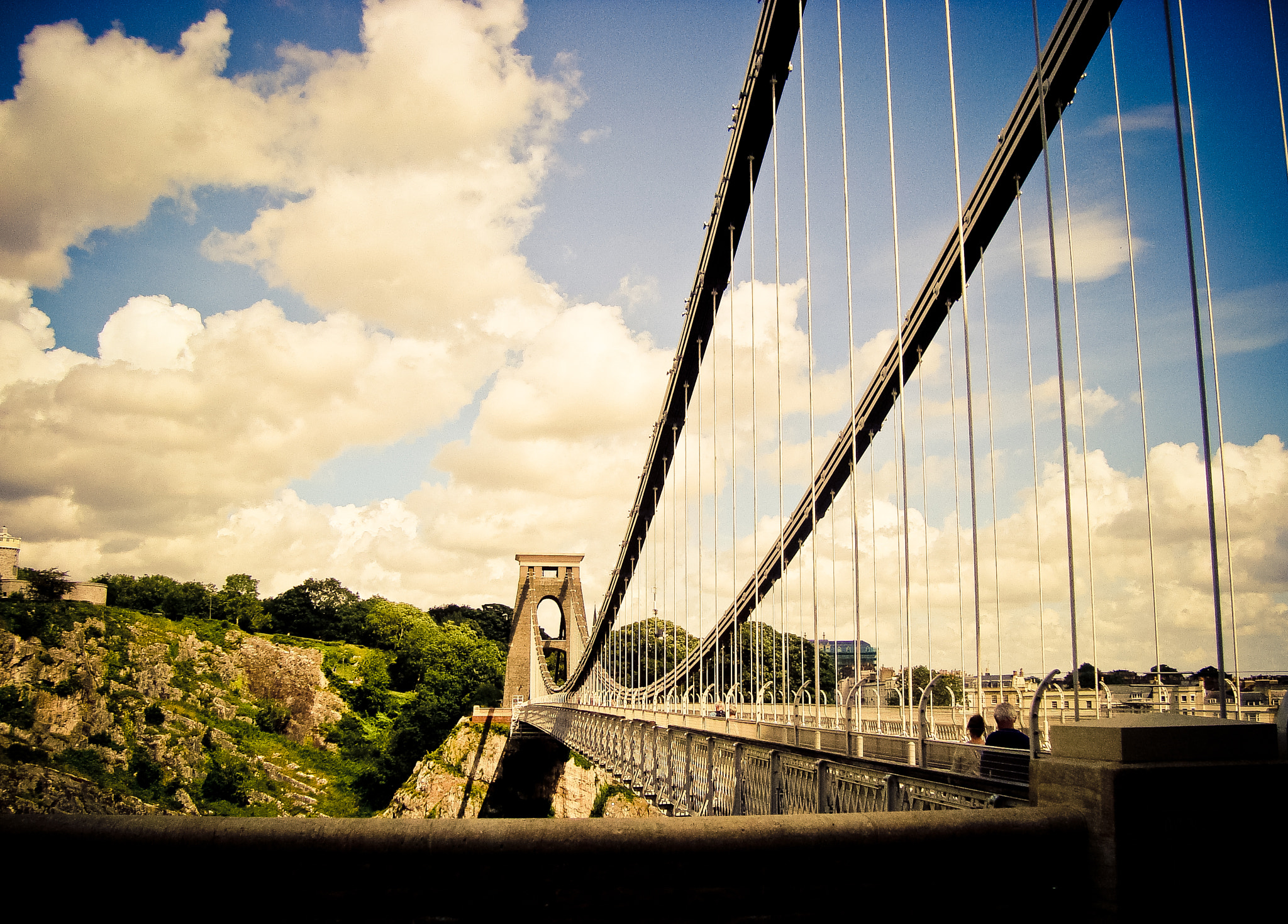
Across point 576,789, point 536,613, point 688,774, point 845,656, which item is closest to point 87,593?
point 536,613

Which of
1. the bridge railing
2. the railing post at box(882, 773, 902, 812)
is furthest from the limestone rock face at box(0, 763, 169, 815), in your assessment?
the railing post at box(882, 773, 902, 812)

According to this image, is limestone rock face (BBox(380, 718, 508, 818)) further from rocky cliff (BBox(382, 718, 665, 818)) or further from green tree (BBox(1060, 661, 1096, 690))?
green tree (BBox(1060, 661, 1096, 690))

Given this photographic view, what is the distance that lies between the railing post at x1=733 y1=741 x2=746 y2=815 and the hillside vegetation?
31951 mm

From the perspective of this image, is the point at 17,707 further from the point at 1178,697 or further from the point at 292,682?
the point at 1178,697

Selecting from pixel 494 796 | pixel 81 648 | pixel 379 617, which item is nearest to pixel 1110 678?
pixel 494 796

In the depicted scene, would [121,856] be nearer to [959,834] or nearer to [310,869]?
[310,869]

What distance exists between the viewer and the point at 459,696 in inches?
2343

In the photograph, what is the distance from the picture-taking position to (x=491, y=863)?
2477 mm

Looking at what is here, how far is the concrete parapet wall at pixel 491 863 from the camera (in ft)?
7.91

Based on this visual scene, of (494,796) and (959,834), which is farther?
(494,796)

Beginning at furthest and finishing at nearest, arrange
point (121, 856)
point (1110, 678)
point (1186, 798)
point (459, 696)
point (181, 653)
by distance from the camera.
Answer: point (459, 696)
point (181, 653)
point (1110, 678)
point (1186, 798)
point (121, 856)

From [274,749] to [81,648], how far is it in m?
11.8

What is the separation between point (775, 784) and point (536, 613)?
171 feet

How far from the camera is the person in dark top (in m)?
3.97
